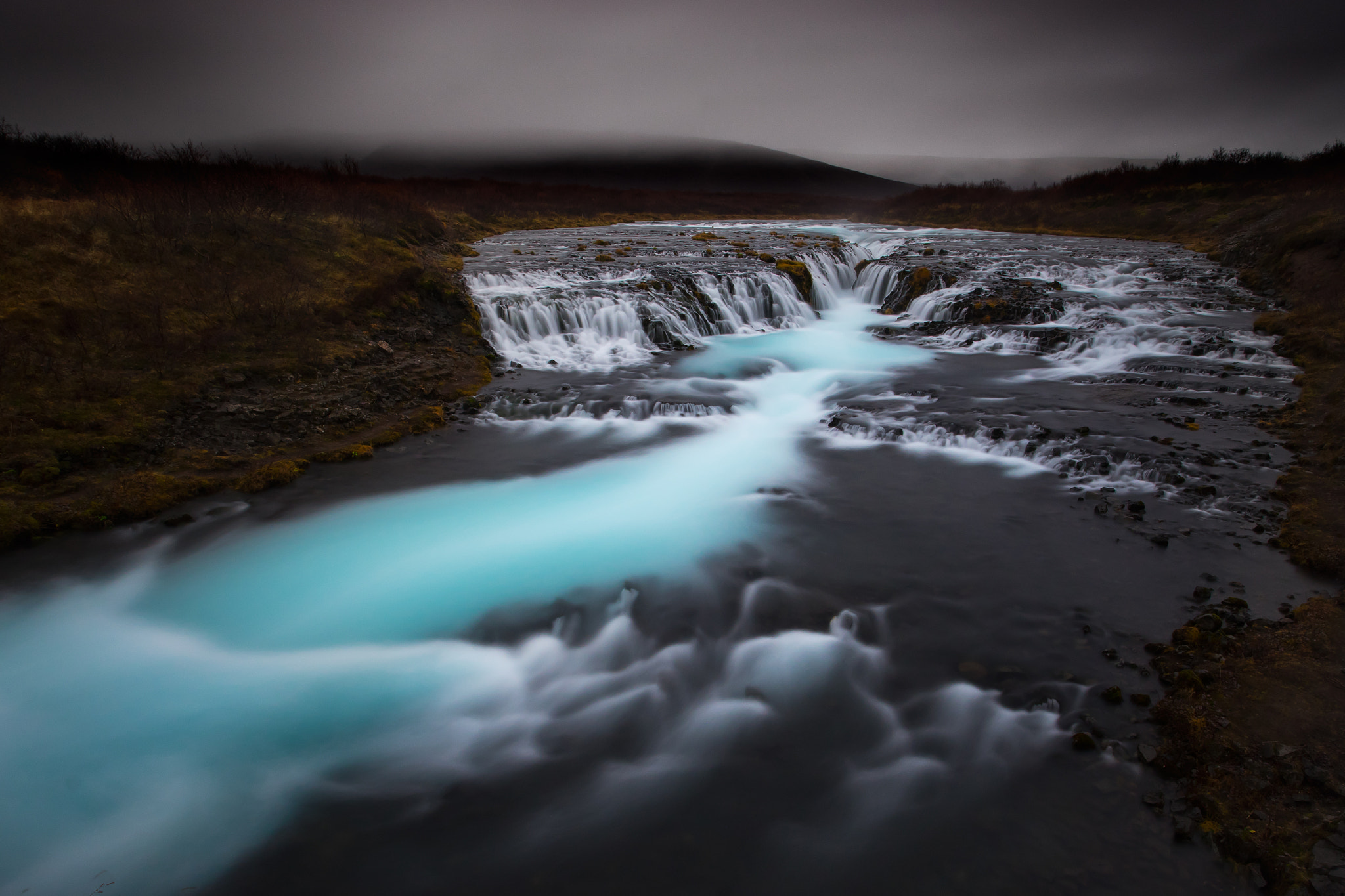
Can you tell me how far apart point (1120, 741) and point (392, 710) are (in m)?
5.61

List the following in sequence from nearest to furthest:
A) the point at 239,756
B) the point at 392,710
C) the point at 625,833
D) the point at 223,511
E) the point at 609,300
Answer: the point at 625,833
the point at 239,756
the point at 392,710
the point at 223,511
the point at 609,300

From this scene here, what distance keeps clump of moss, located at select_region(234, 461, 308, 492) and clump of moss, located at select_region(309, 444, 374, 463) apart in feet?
1.01

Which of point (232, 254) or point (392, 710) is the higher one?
point (232, 254)

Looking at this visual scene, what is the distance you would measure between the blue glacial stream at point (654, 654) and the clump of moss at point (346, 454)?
0.27m

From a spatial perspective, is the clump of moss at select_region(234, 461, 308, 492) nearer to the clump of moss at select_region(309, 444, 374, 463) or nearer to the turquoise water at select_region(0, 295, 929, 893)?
the clump of moss at select_region(309, 444, 374, 463)

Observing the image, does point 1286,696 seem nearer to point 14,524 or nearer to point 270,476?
point 270,476

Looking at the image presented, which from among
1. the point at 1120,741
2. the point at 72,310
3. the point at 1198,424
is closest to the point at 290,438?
the point at 72,310

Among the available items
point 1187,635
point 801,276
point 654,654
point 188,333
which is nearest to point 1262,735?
point 1187,635

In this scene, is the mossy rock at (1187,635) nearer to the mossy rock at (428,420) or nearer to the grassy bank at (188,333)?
the grassy bank at (188,333)

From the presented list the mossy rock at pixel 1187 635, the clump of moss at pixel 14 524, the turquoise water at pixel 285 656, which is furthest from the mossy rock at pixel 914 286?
the clump of moss at pixel 14 524

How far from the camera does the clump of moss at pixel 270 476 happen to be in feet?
28.1

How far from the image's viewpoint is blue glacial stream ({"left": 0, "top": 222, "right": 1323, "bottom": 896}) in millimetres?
4012

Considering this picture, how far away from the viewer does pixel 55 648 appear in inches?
233

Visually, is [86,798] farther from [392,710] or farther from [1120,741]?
[1120,741]
